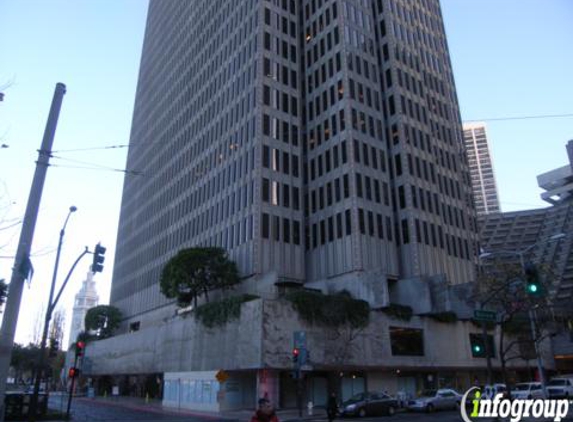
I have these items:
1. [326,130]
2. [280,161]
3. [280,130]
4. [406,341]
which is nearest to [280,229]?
[280,161]

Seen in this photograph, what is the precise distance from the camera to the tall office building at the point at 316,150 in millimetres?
57969

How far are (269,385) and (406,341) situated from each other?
15.0 m

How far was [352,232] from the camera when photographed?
181 feet

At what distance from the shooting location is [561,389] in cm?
4028

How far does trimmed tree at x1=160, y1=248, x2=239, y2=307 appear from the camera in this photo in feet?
181

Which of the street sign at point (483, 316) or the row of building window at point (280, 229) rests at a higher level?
the row of building window at point (280, 229)

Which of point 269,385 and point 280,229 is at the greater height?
point 280,229

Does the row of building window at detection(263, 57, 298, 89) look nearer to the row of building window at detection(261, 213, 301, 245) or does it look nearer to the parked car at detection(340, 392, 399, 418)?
the row of building window at detection(261, 213, 301, 245)

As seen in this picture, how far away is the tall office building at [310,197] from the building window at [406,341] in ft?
0.52

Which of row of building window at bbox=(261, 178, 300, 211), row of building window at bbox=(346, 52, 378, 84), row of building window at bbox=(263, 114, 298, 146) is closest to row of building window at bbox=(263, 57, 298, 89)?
row of building window at bbox=(263, 114, 298, 146)

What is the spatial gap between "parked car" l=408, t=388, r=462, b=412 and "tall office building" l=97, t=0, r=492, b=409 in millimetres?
7050

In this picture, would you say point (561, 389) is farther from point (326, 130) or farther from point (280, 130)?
point (280, 130)

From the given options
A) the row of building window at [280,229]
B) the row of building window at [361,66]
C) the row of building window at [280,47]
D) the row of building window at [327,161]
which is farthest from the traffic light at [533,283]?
the row of building window at [280,47]

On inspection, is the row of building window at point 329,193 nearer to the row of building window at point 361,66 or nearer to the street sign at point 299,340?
the row of building window at point 361,66
